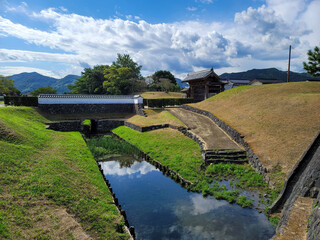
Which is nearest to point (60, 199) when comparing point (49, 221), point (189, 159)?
point (49, 221)

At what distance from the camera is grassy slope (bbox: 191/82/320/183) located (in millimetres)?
13445

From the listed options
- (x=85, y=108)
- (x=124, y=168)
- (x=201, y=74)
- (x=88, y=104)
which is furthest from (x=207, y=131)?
(x=85, y=108)

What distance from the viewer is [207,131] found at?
20.8 meters

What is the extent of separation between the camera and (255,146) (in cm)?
1512

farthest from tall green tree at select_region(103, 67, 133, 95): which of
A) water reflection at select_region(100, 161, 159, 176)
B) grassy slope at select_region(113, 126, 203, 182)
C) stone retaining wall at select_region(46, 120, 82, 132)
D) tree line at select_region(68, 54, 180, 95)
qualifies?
water reflection at select_region(100, 161, 159, 176)

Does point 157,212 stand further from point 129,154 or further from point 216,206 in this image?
point 129,154

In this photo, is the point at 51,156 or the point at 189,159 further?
the point at 189,159

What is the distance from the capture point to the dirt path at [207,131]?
1692 cm

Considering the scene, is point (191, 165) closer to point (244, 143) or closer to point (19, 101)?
point (244, 143)

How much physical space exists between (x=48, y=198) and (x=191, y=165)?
9645mm

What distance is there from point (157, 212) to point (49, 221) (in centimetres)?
487

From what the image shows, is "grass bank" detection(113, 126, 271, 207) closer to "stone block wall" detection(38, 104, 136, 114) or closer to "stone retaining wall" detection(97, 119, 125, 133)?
"stone retaining wall" detection(97, 119, 125, 133)

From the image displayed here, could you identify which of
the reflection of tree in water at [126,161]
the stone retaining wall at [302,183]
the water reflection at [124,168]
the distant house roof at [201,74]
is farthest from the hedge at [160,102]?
the stone retaining wall at [302,183]

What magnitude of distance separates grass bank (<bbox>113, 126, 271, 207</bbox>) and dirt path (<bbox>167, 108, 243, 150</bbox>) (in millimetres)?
1287
